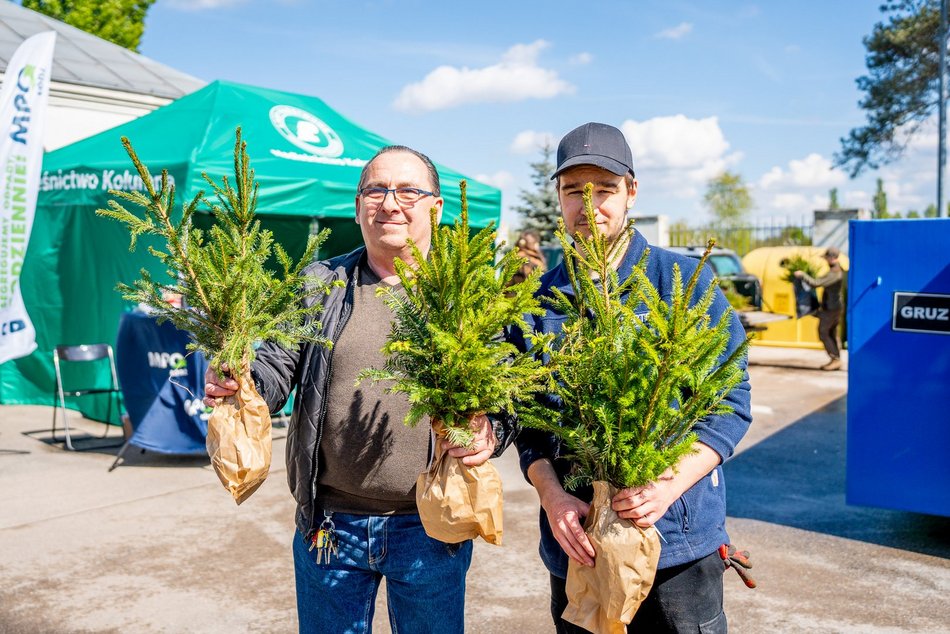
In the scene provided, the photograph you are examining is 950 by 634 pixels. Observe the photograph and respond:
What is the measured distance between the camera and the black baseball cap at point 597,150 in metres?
2.18

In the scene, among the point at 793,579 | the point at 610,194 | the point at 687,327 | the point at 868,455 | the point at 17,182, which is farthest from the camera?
the point at 17,182

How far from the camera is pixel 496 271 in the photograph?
6.39 ft

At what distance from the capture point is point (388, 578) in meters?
2.36

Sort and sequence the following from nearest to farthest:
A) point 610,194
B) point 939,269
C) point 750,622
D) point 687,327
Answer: point 687,327
point 610,194
point 750,622
point 939,269

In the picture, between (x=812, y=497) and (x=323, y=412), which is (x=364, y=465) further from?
(x=812, y=497)

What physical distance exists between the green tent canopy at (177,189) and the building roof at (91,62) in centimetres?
557

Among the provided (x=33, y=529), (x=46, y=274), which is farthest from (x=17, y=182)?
(x=33, y=529)

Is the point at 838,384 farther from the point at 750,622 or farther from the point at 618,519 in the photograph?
the point at 618,519

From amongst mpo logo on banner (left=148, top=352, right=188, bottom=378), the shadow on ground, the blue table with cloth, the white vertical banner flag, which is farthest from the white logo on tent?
the shadow on ground

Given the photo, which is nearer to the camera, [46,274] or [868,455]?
[868,455]

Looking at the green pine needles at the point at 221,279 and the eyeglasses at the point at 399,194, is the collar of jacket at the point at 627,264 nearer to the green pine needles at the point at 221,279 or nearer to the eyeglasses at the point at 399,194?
the eyeglasses at the point at 399,194

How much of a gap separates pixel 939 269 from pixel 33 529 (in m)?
5.86

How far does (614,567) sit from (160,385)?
18.8 ft

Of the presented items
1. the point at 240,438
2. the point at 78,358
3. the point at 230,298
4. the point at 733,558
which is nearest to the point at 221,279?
the point at 230,298
